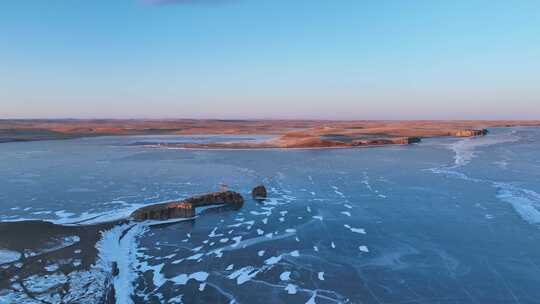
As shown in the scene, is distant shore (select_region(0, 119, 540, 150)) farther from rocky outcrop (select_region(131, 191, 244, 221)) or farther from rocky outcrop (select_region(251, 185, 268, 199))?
rocky outcrop (select_region(131, 191, 244, 221))

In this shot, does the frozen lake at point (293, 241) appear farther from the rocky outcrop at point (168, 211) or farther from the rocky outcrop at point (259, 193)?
the rocky outcrop at point (168, 211)

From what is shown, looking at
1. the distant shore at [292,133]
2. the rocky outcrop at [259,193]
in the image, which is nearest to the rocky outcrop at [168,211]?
the rocky outcrop at [259,193]

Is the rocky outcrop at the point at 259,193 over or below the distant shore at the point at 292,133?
below

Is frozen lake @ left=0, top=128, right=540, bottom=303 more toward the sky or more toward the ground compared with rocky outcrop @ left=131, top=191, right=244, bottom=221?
more toward the ground

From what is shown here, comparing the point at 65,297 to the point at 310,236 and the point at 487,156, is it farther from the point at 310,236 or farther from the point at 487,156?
the point at 487,156

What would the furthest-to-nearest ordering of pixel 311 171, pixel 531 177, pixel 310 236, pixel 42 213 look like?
1. pixel 311 171
2. pixel 531 177
3. pixel 42 213
4. pixel 310 236

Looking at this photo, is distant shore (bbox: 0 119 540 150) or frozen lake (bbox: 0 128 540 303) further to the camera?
distant shore (bbox: 0 119 540 150)

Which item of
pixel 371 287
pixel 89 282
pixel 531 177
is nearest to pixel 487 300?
pixel 371 287

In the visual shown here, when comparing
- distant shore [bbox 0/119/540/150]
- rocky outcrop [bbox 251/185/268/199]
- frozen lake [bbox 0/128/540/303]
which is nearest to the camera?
frozen lake [bbox 0/128/540/303]

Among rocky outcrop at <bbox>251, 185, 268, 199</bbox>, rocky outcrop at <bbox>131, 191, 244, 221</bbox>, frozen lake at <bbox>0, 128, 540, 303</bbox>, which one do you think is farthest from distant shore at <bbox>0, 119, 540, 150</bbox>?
rocky outcrop at <bbox>131, 191, 244, 221</bbox>
